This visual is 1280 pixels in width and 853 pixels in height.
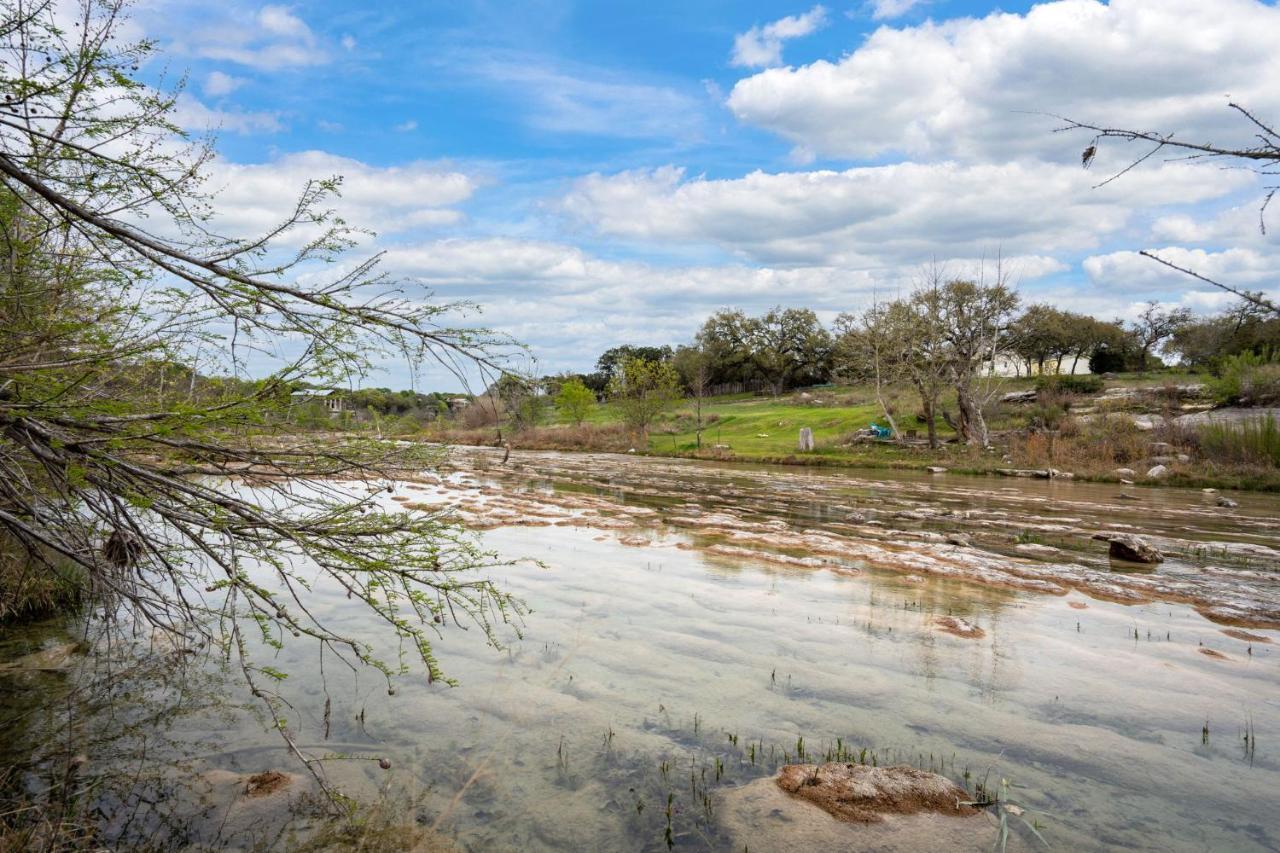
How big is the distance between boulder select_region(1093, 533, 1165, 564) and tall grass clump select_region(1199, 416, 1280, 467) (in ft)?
63.9

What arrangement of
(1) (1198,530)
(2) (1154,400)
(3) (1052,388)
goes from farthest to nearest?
(3) (1052,388) < (2) (1154,400) < (1) (1198,530)

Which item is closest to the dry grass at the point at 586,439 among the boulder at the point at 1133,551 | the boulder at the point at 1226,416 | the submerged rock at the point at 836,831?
the boulder at the point at 1226,416

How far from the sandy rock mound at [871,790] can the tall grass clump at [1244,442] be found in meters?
31.6

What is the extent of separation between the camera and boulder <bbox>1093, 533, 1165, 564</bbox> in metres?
14.1

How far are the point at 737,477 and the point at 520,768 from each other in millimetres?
27695

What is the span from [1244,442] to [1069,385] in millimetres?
20857

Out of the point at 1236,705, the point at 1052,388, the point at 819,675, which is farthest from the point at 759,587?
the point at 1052,388

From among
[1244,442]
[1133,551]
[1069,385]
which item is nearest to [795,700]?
[1133,551]

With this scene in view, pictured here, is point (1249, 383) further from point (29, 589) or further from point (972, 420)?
point (29, 589)

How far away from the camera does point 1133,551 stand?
556 inches

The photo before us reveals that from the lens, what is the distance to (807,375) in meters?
85.1

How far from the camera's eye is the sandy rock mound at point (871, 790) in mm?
4949

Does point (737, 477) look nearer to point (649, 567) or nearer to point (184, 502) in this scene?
point (649, 567)

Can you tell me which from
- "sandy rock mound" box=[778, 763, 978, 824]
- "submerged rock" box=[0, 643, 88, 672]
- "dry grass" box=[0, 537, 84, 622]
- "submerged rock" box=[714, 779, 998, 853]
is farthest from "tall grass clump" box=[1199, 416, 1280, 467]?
"dry grass" box=[0, 537, 84, 622]
